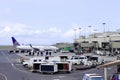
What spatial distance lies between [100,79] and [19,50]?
155 metres

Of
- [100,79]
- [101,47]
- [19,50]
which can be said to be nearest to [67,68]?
[100,79]

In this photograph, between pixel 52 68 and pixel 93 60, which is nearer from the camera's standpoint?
pixel 52 68

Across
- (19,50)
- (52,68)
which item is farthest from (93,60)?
(19,50)

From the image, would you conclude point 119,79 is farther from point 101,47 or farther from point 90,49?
point 90,49

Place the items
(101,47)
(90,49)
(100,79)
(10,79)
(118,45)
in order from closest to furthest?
(100,79)
(10,79)
(118,45)
(101,47)
(90,49)

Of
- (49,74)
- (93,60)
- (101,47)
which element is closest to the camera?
(49,74)

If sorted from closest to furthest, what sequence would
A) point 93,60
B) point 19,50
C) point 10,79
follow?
1. point 10,79
2. point 93,60
3. point 19,50

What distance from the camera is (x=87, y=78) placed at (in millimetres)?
41500

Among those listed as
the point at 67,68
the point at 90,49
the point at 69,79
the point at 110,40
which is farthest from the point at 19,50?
the point at 69,79

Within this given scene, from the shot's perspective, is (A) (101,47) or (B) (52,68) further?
(A) (101,47)

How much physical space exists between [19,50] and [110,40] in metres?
57.7

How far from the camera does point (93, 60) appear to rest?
87.6 metres

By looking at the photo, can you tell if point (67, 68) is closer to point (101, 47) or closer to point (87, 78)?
point (87, 78)

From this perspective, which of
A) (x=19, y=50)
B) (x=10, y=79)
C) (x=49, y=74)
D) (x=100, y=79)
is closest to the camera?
(x=100, y=79)
